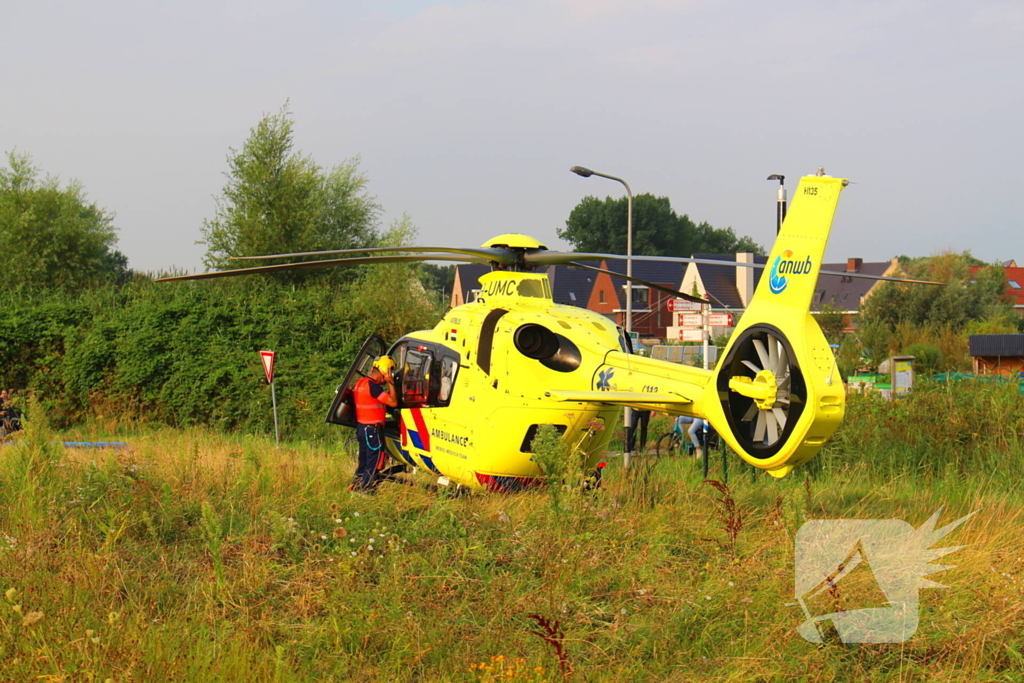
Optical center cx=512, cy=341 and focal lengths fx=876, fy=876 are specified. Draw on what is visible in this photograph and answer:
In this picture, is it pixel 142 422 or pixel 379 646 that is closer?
pixel 379 646

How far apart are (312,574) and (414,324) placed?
16320mm

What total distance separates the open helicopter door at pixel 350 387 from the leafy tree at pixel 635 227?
274ft

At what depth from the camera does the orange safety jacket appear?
36.4 ft

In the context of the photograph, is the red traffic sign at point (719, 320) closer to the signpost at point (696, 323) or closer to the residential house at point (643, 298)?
the signpost at point (696, 323)

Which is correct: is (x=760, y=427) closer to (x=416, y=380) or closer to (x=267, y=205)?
(x=416, y=380)


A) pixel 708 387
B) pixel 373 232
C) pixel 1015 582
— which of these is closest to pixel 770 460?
pixel 708 387

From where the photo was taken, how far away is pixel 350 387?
40.1 feet

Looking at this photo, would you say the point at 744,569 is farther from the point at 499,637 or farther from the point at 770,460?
the point at 499,637

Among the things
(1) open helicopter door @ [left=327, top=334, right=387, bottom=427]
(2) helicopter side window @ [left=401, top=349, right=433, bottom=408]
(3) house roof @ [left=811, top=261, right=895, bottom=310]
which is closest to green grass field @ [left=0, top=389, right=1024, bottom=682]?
(2) helicopter side window @ [left=401, top=349, right=433, bottom=408]

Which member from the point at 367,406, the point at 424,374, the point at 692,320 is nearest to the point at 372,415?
the point at 367,406

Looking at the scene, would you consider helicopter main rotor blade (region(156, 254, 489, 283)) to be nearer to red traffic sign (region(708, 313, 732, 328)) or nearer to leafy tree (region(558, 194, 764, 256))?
red traffic sign (region(708, 313, 732, 328))

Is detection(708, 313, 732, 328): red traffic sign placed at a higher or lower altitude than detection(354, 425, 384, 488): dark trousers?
higher

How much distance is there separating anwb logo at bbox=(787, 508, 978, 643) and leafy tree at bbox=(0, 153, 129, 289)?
26.4 meters

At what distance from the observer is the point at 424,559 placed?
7.49 m
